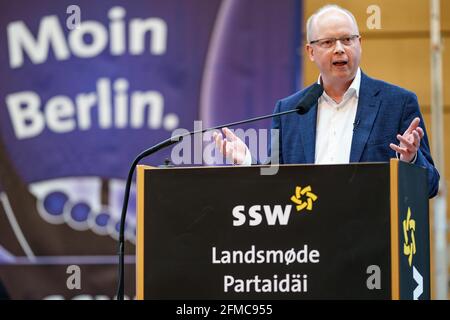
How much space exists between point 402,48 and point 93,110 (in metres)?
2.06

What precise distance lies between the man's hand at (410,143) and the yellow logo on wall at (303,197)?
0.40 metres

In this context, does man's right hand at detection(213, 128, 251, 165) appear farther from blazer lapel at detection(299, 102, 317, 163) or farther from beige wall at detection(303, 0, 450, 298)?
beige wall at detection(303, 0, 450, 298)

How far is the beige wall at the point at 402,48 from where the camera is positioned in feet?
18.6

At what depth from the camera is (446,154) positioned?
576 cm

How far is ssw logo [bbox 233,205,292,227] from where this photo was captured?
2.53 m

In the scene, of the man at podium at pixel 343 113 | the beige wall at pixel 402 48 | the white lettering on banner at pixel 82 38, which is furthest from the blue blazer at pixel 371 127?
the white lettering on banner at pixel 82 38

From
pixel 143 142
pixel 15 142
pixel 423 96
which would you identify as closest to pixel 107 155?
pixel 143 142

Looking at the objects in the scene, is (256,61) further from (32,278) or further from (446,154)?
(32,278)

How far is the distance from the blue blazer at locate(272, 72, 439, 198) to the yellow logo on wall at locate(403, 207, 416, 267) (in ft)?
1.38

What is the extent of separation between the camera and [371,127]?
3203 millimetres

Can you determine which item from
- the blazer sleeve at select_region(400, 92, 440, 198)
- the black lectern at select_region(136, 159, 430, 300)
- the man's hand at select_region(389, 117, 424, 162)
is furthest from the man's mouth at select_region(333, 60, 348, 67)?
the black lectern at select_region(136, 159, 430, 300)

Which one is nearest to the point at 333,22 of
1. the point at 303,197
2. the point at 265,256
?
the point at 303,197

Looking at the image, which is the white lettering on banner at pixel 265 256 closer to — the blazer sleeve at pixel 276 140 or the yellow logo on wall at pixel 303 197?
the yellow logo on wall at pixel 303 197

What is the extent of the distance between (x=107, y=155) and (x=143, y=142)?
0.83 feet
